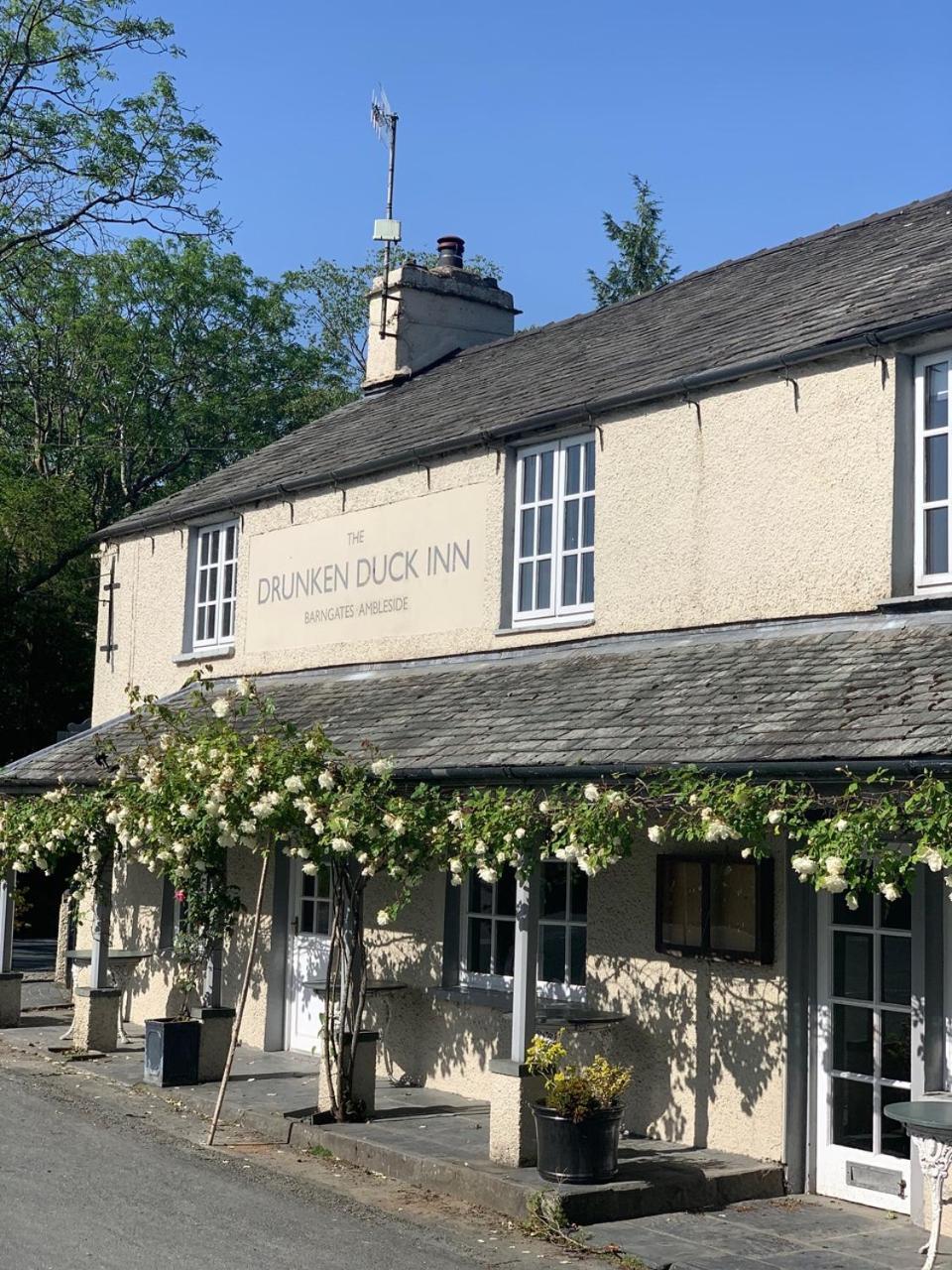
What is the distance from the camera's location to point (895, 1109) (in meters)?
7.73

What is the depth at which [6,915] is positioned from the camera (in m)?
16.5

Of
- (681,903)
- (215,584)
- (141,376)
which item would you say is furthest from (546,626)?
(141,376)

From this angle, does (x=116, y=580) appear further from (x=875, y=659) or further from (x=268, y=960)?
(x=875, y=659)

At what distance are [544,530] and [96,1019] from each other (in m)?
6.46

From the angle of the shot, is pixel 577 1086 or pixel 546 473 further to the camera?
pixel 546 473

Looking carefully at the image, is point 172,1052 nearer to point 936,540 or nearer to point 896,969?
point 896,969

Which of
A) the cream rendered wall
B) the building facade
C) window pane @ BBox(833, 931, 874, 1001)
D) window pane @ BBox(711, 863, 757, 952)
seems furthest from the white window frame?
window pane @ BBox(833, 931, 874, 1001)

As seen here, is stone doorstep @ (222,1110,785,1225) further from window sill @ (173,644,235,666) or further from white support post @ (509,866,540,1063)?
window sill @ (173,644,235,666)

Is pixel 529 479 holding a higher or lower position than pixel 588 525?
higher

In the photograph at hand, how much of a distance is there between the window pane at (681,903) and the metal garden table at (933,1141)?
2941 millimetres

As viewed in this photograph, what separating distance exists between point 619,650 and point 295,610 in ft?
17.3

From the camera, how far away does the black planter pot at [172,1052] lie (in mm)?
13047

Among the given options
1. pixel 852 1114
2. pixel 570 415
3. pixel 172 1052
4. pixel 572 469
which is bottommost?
pixel 172 1052

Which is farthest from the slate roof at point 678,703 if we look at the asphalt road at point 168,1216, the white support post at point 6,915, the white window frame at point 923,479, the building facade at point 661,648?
the white support post at point 6,915
